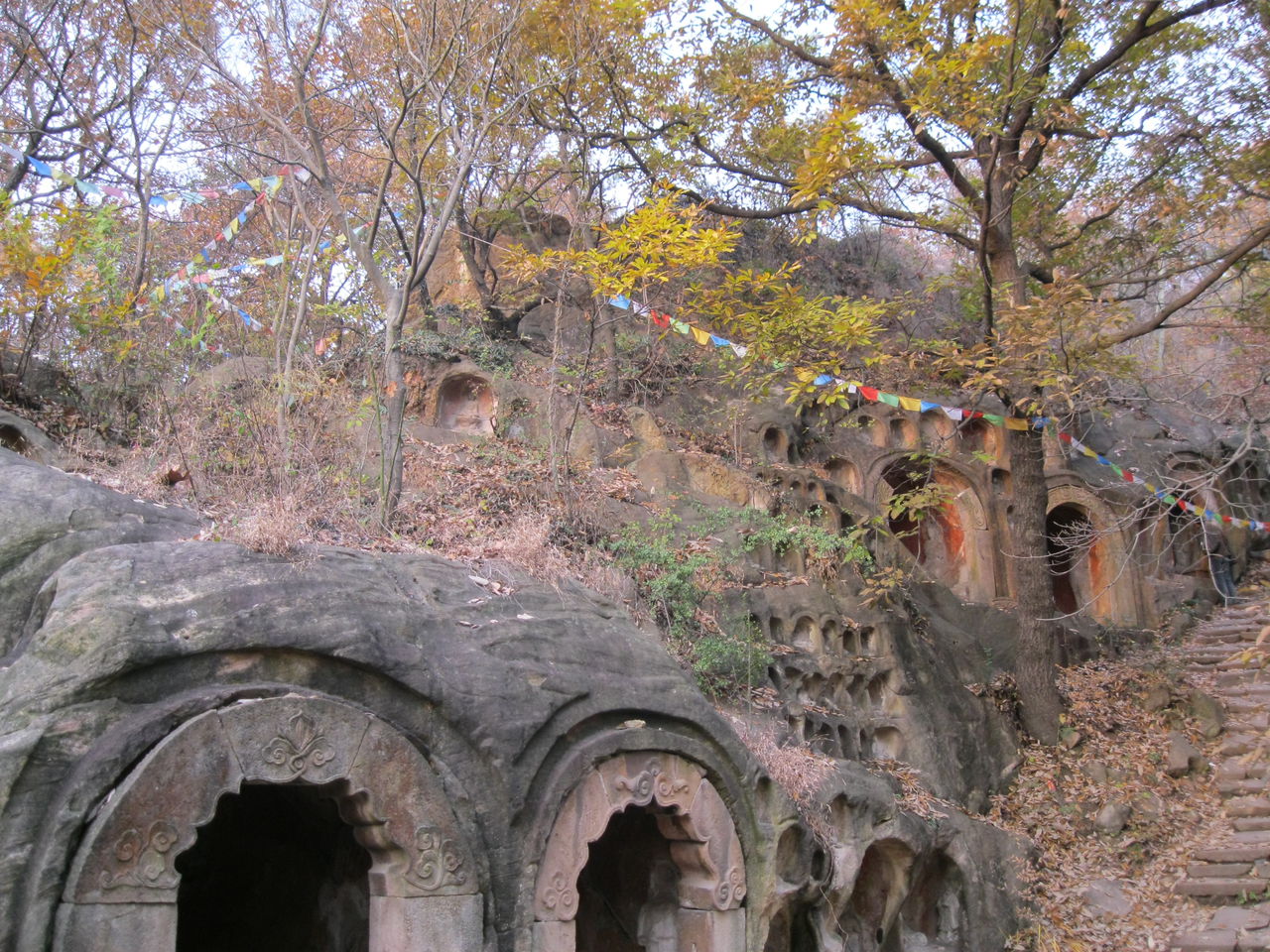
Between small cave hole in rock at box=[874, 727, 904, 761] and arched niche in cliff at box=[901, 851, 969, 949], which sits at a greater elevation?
small cave hole in rock at box=[874, 727, 904, 761]

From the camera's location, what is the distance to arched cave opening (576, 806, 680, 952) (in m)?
7.82

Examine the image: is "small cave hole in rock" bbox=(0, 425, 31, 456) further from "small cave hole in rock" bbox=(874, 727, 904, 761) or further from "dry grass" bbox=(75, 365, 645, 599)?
"small cave hole in rock" bbox=(874, 727, 904, 761)

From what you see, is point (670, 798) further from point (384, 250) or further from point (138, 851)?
point (384, 250)

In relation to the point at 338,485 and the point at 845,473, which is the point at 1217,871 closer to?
the point at 845,473

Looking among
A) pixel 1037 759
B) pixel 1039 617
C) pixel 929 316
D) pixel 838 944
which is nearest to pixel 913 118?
pixel 1039 617

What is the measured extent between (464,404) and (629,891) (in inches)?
332

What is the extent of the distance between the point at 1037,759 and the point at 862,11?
859 cm

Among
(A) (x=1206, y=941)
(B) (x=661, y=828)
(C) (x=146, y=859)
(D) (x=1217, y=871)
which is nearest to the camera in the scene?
(C) (x=146, y=859)

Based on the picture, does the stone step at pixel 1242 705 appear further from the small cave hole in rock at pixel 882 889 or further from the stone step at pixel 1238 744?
the small cave hole in rock at pixel 882 889

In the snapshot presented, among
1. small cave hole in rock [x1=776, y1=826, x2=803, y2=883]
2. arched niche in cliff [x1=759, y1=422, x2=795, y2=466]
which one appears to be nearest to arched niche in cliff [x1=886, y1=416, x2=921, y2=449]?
arched niche in cliff [x1=759, y1=422, x2=795, y2=466]

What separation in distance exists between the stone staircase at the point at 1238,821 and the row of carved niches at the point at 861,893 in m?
2.09

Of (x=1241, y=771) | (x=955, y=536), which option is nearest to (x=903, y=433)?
(x=955, y=536)

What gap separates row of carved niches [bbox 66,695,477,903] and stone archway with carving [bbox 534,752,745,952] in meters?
0.85

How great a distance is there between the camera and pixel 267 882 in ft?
28.1
